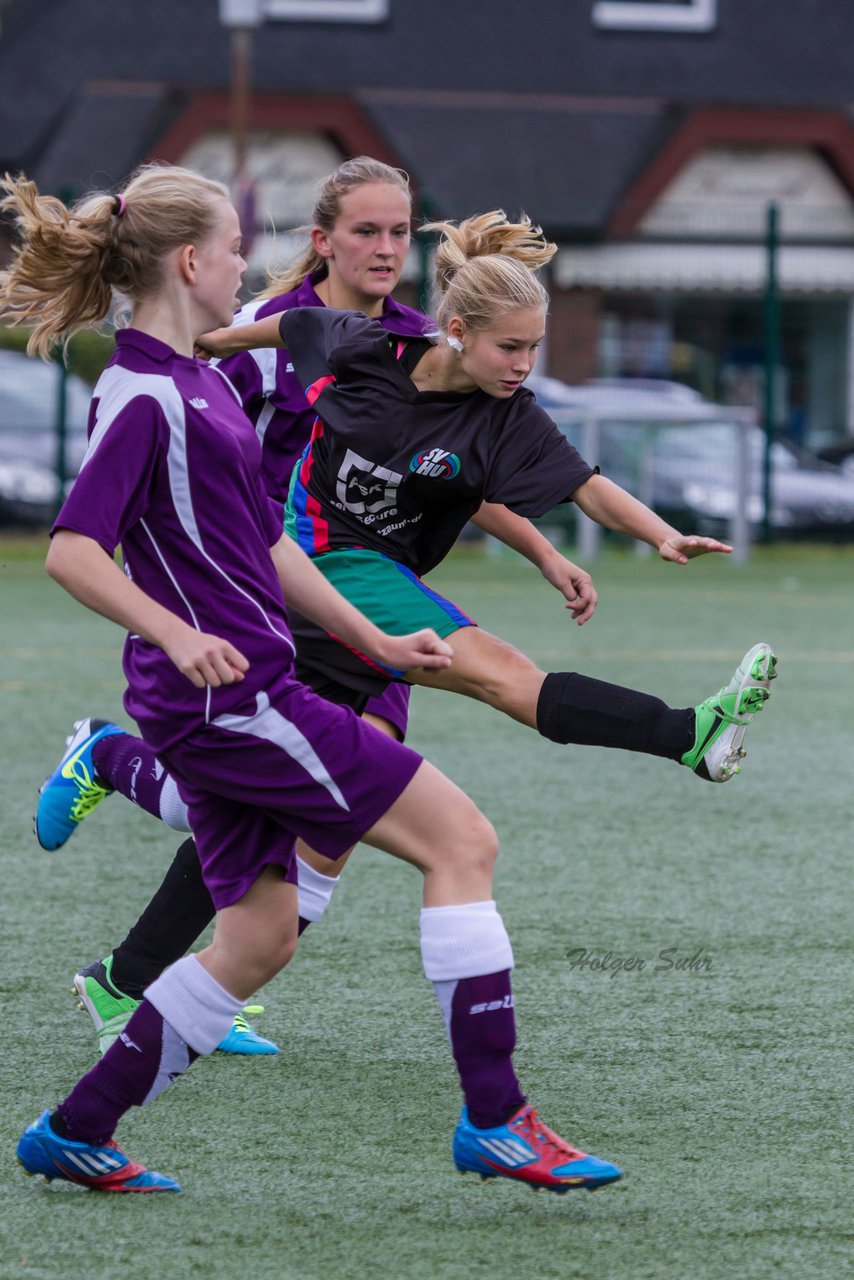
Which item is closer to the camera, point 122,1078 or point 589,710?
point 122,1078

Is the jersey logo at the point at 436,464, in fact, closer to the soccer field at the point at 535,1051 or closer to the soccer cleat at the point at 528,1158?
the soccer field at the point at 535,1051

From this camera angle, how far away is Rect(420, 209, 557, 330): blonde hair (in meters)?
3.55

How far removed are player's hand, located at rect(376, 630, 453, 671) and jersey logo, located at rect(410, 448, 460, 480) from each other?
734mm

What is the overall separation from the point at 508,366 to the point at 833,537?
44.2 feet

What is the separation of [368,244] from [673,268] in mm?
21656

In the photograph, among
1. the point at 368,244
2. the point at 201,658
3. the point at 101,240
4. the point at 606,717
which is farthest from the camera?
the point at 368,244

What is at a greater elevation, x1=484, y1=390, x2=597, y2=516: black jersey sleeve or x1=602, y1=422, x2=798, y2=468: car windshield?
x1=484, y1=390, x2=597, y2=516: black jersey sleeve

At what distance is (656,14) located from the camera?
2877cm

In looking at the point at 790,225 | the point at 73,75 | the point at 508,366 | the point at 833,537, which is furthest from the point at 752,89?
the point at 508,366

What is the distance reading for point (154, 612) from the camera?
2.88 m

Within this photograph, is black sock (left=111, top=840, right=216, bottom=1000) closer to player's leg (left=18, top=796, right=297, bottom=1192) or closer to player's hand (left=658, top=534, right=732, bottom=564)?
player's leg (left=18, top=796, right=297, bottom=1192)

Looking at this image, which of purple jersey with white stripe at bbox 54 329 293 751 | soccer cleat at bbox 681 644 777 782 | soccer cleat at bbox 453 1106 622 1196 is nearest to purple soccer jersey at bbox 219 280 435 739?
soccer cleat at bbox 681 644 777 782

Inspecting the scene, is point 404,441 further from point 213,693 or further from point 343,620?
point 213,693

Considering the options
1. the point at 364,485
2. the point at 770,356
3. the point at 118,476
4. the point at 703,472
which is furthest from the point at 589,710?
the point at 770,356
